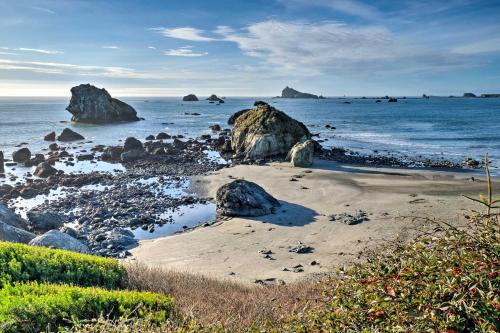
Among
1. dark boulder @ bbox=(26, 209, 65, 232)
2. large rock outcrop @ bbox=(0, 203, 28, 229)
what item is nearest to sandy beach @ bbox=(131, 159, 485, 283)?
dark boulder @ bbox=(26, 209, 65, 232)

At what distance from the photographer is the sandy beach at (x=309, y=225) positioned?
47.8 feet

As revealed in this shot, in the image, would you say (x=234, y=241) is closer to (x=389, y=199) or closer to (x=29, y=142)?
(x=389, y=199)

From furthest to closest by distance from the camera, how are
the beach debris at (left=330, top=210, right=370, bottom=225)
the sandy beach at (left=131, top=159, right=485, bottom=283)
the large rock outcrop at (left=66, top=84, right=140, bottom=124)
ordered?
1. the large rock outcrop at (left=66, top=84, right=140, bottom=124)
2. the beach debris at (left=330, top=210, right=370, bottom=225)
3. the sandy beach at (left=131, top=159, right=485, bottom=283)

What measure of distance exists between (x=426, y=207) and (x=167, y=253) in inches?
511

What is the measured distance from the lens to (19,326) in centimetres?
590

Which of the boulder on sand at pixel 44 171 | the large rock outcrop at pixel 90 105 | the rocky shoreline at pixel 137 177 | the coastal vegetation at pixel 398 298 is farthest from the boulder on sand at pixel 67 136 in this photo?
the coastal vegetation at pixel 398 298

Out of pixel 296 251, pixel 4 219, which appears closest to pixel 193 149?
pixel 4 219

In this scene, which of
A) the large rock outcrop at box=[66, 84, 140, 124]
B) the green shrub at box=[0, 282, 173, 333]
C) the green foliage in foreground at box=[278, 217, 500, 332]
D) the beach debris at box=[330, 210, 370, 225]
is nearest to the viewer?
the green foliage in foreground at box=[278, 217, 500, 332]

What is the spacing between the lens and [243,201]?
20453 millimetres

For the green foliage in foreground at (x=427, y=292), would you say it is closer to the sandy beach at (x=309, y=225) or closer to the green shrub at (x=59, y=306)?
the green shrub at (x=59, y=306)

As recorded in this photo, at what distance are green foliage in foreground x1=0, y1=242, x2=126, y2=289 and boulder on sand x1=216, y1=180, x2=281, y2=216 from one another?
10.5 metres

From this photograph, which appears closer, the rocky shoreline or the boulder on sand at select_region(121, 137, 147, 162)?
the rocky shoreline

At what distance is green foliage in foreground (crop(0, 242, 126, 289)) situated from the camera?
8758mm

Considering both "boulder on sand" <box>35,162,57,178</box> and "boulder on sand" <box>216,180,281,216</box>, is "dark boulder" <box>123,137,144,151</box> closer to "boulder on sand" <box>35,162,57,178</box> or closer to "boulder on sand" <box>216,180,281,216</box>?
"boulder on sand" <box>35,162,57,178</box>
